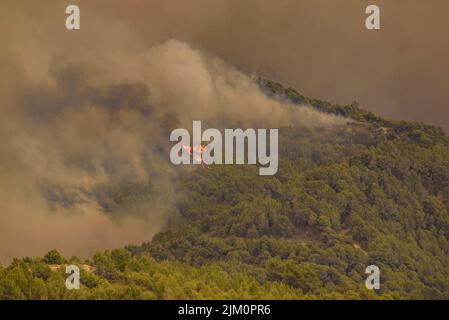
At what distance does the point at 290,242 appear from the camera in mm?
179625

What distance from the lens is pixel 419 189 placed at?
19962 cm

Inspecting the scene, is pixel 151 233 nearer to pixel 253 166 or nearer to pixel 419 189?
pixel 253 166

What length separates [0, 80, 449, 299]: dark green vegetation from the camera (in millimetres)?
146500

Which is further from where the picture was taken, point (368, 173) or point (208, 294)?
point (368, 173)

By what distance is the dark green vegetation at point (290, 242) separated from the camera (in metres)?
146

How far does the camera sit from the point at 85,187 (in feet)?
635
